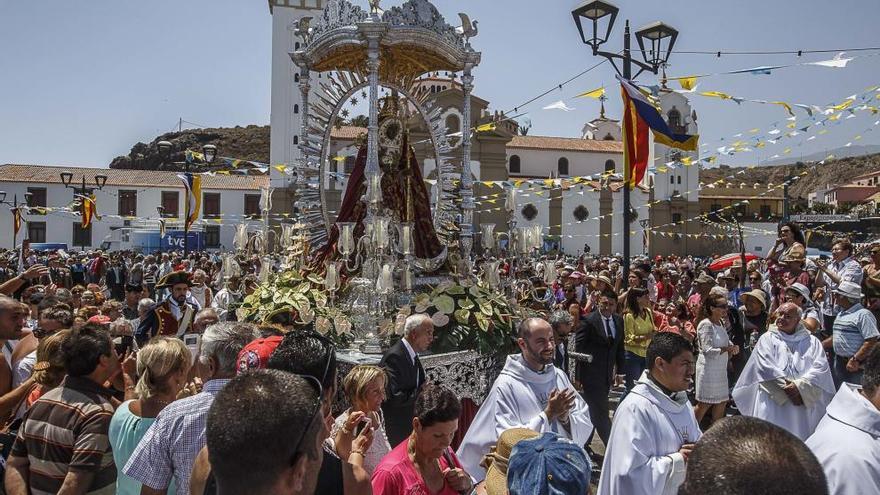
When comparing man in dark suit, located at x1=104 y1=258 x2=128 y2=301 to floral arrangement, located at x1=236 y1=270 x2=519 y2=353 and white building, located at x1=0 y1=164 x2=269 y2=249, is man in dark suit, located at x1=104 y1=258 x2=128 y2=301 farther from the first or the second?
white building, located at x1=0 y1=164 x2=269 y2=249

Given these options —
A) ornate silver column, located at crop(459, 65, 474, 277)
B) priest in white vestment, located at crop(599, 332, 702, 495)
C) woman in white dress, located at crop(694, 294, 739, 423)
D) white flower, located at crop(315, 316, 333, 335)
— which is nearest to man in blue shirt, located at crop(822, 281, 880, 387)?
woman in white dress, located at crop(694, 294, 739, 423)

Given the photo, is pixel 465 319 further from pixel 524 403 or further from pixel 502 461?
pixel 502 461

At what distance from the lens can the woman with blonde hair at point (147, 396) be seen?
131 inches

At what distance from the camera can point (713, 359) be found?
7.12 m

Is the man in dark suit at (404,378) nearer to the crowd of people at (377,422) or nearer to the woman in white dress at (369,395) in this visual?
the crowd of people at (377,422)

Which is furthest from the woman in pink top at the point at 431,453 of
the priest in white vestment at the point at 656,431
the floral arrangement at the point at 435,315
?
the floral arrangement at the point at 435,315

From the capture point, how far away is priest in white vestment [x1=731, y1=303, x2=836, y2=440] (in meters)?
5.62

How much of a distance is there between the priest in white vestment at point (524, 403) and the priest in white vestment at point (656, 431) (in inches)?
26.8

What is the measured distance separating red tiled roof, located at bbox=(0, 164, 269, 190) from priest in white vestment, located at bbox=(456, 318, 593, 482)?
53.9 m

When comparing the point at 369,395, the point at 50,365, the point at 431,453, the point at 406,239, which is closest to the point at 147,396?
the point at 50,365

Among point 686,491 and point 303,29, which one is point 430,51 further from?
point 686,491

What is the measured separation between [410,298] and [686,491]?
6421mm

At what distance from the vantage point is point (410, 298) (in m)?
8.25

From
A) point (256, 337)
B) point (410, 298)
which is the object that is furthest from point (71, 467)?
point (410, 298)
